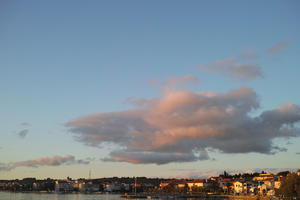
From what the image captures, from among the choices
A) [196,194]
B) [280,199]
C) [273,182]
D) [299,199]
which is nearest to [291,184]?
[299,199]

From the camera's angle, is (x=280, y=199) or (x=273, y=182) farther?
(x=273, y=182)

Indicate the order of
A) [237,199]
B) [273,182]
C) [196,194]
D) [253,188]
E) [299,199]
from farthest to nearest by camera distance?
[196,194] → [253,188] → [273,182] → [237,199] → [299,199]

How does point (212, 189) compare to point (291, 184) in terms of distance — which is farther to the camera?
point (212, 189)

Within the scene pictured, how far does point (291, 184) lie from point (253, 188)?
9501 centimetres

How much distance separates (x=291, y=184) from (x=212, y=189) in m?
112

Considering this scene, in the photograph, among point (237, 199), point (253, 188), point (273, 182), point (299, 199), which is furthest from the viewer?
point (253, 188)

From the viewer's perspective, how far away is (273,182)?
16750 cm

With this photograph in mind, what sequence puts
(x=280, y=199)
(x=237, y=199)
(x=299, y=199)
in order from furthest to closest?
(x=237, y=199), (x=280, y=199), (x=299, y=199)

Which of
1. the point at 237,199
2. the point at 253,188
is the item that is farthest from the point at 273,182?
the point at 237,199

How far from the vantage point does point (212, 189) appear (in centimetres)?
19775

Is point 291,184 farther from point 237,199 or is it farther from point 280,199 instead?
point 237,199

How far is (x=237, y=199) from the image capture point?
138 metres

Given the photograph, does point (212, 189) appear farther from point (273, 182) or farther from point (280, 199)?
point (280, 199)

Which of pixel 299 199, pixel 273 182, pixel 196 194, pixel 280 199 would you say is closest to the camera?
pixel 299 199
